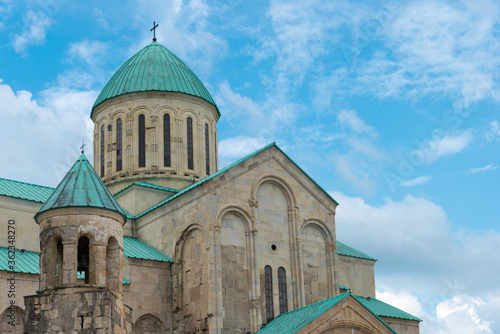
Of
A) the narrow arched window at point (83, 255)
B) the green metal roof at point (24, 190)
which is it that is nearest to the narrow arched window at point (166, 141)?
the green metal roof at point (24, 190)

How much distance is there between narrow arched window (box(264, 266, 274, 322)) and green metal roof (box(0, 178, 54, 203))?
828cm

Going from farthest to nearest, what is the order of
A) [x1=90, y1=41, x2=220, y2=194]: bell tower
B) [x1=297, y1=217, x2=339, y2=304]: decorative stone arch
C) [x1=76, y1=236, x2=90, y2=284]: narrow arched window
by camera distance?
[x1=90, y1=41, x2=220, y2=194]: bell tower → [x1=297, y1=217, x2=339, y2=304]: decorative stone arch → [x1=76, y1=236, x2=90, y2=284]: narrow arched window

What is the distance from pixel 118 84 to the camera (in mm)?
33594

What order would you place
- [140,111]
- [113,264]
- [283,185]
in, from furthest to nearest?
[140,111], [283,185], [113,264]

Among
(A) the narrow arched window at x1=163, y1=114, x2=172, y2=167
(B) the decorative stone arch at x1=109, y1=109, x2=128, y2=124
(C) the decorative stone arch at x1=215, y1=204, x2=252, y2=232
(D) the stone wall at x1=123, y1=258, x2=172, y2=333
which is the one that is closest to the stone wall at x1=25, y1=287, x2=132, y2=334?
(D) the stone wall at x1=123, y1=258, x2=172, y2=333

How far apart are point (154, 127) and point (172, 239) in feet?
21.3

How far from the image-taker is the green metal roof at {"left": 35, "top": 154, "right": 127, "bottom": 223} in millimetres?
21656

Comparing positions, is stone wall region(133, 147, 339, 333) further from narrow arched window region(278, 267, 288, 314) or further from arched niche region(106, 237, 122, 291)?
arched niche region(106, 237, 122, 291)

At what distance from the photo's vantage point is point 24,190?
28984 mm

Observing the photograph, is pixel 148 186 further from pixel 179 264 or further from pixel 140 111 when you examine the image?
pixel 179 264

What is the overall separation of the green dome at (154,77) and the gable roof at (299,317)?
1159 cm

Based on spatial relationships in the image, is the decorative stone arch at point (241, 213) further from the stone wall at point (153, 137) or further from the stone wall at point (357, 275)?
the stone wall at point (357, 275)

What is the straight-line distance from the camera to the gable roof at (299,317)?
23016mm

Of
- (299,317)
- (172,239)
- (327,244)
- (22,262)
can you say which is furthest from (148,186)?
(299,317)
